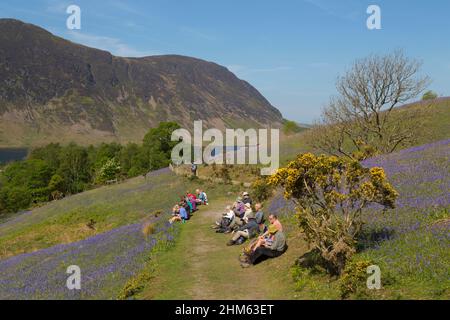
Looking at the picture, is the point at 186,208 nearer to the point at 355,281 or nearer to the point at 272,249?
the point at 272,249

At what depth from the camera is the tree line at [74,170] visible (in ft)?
308

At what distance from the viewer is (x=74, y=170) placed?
11275 cm

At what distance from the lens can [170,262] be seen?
58.1 feet

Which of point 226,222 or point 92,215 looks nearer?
point 226,222

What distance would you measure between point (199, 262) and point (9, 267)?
43.5 ft

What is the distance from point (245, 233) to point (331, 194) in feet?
26.9

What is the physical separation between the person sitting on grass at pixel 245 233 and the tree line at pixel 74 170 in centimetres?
6838

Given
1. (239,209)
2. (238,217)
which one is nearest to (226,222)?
(238,217)

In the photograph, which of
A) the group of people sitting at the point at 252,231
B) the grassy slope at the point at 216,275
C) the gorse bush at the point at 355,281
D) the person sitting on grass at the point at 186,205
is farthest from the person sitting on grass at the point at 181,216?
the gorse bush at the point at 355,281

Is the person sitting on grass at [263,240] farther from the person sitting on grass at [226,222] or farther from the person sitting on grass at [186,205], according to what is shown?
the person sitting on grass at [186,205]

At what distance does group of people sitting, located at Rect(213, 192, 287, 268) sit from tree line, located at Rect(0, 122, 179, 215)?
6534 centimetres
